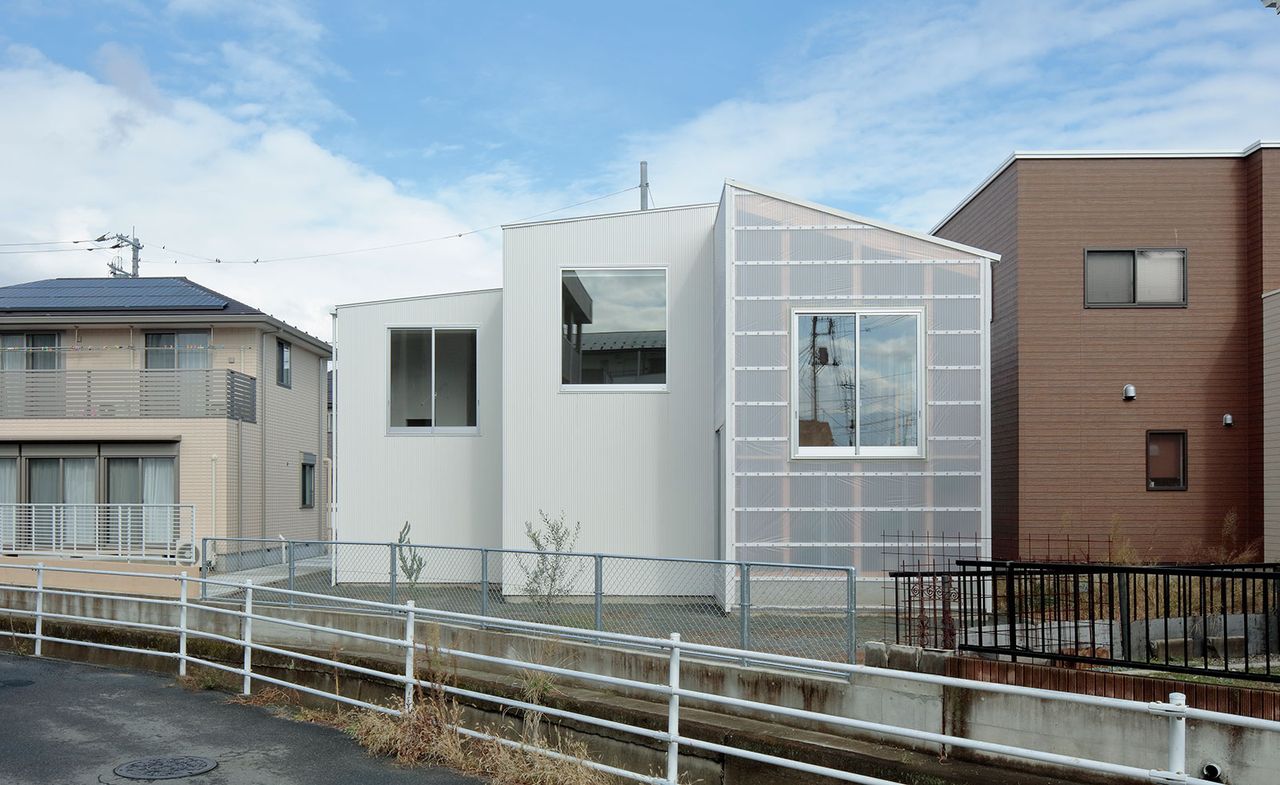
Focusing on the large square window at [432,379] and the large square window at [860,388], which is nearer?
the large square window at [860,388]

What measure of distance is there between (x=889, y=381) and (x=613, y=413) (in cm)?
432

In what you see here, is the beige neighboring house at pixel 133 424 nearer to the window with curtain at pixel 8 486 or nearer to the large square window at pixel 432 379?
the window with curtain at pixel 8 486

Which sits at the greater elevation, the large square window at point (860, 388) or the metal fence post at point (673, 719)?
the large square window at point (860, 388)

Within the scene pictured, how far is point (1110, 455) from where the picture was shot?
54.7 feet

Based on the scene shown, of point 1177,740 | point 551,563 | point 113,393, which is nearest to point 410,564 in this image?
point 551,563

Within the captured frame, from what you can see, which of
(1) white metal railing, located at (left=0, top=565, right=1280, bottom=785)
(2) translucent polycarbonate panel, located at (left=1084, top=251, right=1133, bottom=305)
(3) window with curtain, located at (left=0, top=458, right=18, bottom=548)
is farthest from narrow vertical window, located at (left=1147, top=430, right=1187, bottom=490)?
(3) window with curtain, located at (left=0, top=458, right=18, bottom=548)

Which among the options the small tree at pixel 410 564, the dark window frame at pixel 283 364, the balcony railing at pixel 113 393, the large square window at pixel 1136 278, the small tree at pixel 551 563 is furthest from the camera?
the dark window frame at pixel 283 364

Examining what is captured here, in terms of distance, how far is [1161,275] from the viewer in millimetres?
16703

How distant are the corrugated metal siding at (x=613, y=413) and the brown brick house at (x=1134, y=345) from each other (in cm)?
493

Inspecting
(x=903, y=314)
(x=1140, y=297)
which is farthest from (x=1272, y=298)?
(x=903, y=314)

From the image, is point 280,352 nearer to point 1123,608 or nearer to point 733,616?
point 733,616

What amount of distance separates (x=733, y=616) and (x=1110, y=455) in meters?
7.54

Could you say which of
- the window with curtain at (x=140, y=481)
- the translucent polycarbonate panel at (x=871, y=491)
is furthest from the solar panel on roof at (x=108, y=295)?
the translucent polycarbonate panel at (x=871, y=491)

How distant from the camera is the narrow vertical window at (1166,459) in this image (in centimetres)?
1661
